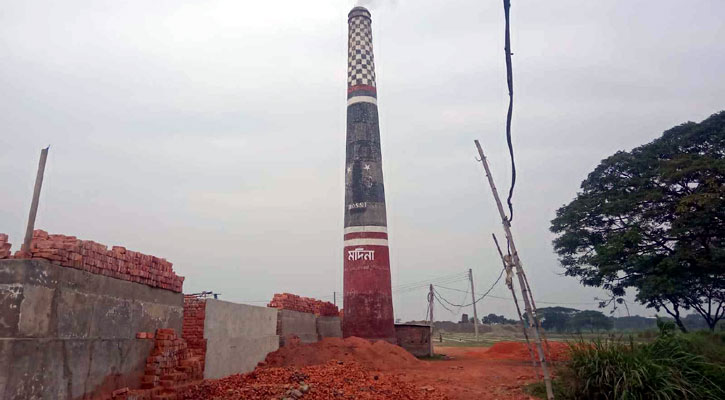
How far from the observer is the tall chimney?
20.0 meters

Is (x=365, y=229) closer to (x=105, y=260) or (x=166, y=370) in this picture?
(x=166, y=370)

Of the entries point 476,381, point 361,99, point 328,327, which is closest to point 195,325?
point 476,381

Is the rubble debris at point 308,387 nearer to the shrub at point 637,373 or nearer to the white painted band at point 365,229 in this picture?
the shrub at point 637,373

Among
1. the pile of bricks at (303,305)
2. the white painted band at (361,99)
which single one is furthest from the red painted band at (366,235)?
the white painted band at (361,99)

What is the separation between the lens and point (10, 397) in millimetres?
5855

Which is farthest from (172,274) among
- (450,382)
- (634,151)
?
(634,151)

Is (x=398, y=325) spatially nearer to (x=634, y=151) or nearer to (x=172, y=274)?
(x=634, y=151)

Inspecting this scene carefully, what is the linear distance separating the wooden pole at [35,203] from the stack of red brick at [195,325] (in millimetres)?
4502

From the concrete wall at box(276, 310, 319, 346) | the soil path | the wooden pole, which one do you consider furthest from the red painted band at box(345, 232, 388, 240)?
the wooden pole

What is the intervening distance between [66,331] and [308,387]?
4301 millimetres

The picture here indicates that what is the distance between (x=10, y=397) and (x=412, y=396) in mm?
6793

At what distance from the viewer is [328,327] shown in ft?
66.4

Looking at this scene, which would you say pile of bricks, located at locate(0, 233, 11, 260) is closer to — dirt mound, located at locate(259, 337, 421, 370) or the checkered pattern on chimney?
dirt mound, located at locate(259, 337, 421, 370)

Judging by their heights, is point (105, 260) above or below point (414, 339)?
above
